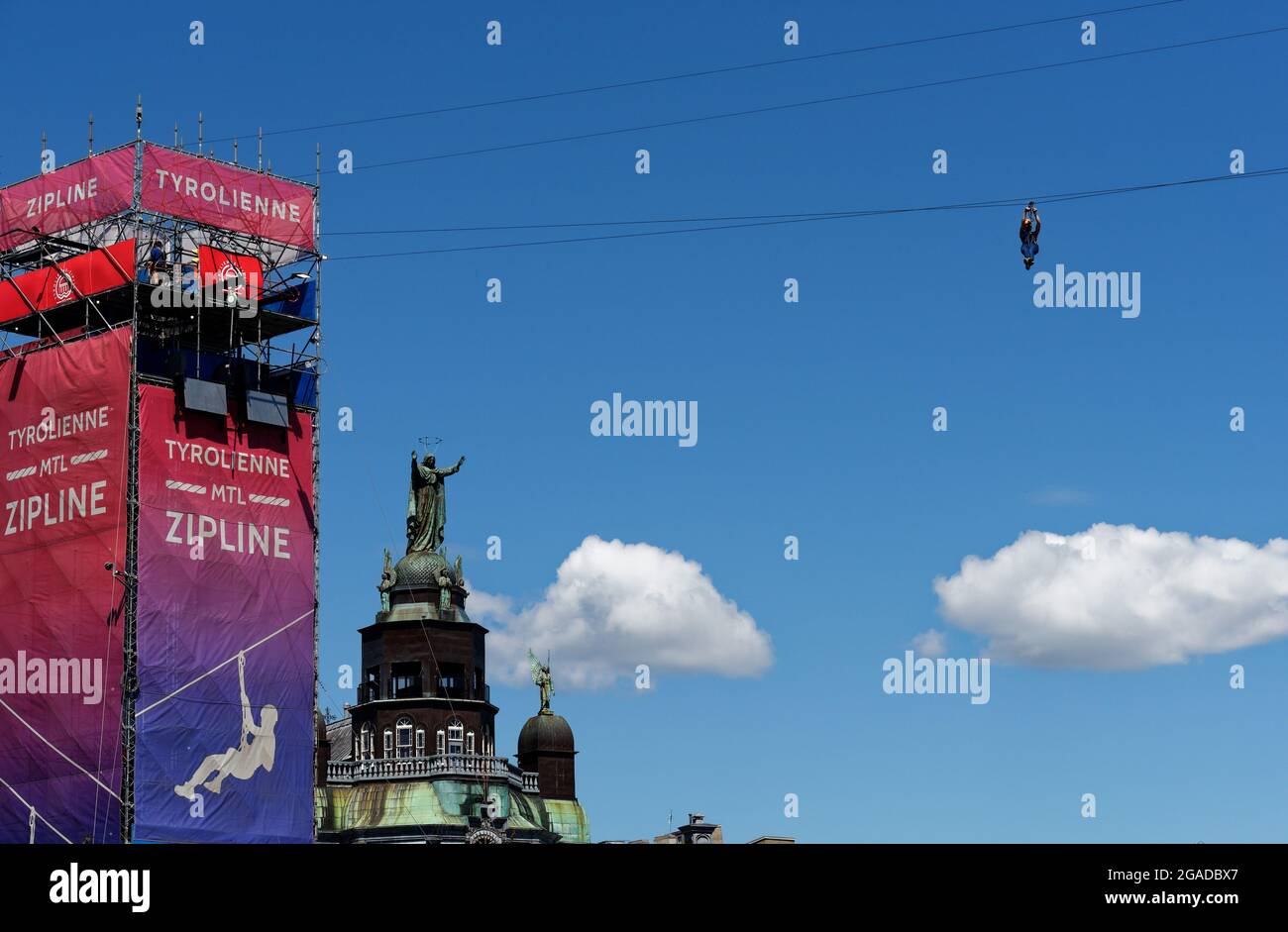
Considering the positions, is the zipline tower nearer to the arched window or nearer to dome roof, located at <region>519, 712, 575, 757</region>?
the arched window

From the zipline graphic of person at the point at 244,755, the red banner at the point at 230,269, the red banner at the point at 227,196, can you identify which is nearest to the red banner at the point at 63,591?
the zipline graphic of person at the point at 244,755

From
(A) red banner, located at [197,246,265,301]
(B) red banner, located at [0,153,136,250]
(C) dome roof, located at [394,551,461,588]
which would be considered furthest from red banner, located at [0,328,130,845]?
(C) dome roof, located at [394,551,461,588]

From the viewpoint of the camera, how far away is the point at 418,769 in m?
135

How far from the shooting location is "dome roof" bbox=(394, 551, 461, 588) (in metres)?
142

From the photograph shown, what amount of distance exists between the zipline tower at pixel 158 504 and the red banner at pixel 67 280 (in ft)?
0.46

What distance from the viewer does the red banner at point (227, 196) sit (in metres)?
112

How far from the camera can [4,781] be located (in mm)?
108562

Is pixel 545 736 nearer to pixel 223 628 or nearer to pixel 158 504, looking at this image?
pixel 223 628

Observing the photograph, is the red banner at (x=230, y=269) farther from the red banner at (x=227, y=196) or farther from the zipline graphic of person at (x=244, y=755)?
the zipline graphic of person at (x=244, y=755)

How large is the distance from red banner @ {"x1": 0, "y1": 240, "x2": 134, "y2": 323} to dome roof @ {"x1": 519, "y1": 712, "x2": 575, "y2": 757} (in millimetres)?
48661

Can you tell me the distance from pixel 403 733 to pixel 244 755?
30.7 m

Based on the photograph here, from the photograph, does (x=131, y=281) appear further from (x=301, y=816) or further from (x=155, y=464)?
(x=301, y=816)
